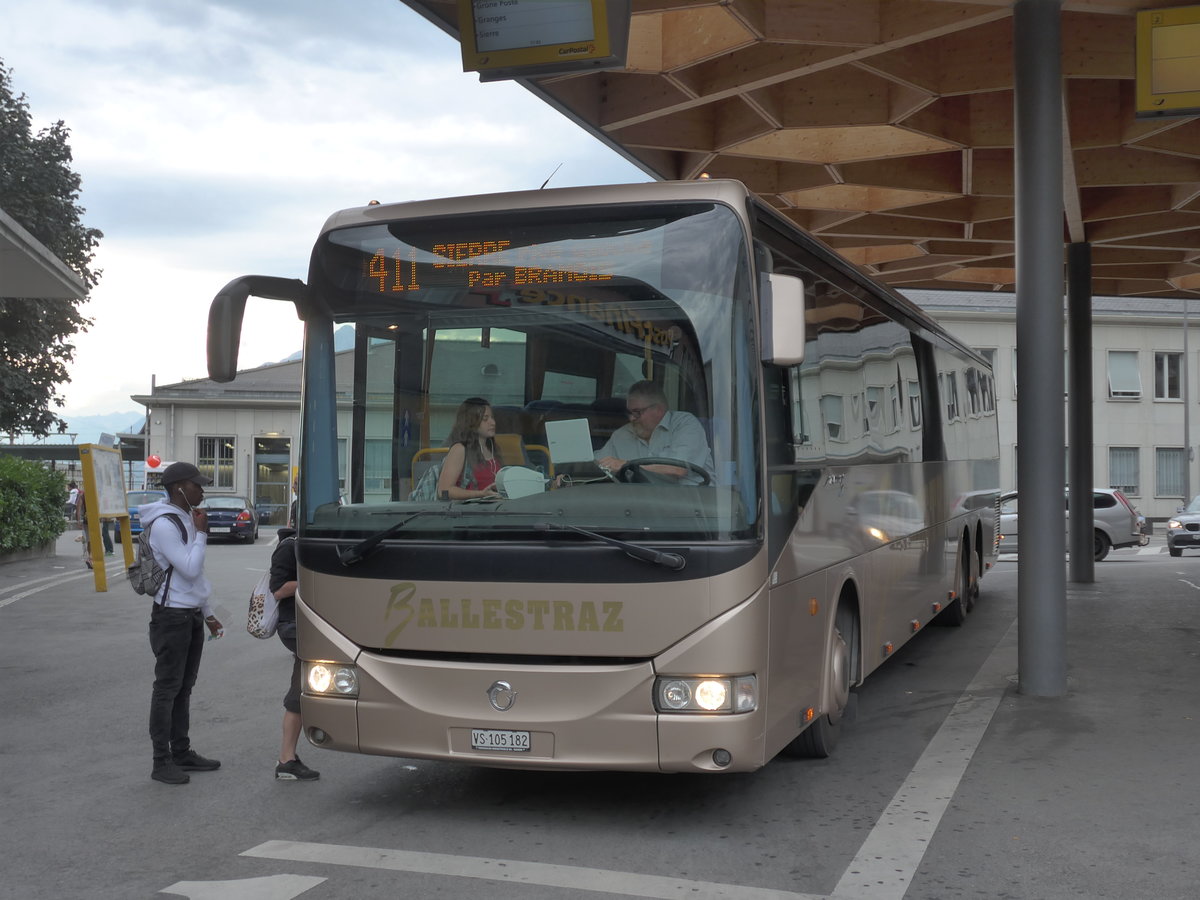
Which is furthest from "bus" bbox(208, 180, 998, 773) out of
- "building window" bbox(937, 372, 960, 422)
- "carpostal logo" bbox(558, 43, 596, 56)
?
"building window" bbox(937, 372, 960, 422)

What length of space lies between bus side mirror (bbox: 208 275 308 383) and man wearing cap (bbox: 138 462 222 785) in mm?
1187

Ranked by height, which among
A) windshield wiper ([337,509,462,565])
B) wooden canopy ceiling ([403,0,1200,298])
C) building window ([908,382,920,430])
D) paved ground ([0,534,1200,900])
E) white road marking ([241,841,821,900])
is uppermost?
wooden canopy ceiling ([403,0,1200,298])

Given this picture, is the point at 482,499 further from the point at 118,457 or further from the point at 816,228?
the point at 118,457

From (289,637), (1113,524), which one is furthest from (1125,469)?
(289,637)

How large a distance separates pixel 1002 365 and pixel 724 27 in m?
42.8

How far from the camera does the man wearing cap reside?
7.47 metres

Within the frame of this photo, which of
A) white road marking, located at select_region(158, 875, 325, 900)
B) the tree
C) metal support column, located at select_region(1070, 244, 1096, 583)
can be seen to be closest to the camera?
white road marking, located at select_region(158, 875, 325, 900)

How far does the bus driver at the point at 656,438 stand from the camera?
19.8ft

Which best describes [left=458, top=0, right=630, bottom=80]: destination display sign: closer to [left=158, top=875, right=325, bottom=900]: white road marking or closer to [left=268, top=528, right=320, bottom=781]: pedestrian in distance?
[left=268, top=528, right=320, bottom=781]: pedestrian in distance

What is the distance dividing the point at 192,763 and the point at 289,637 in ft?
3.04

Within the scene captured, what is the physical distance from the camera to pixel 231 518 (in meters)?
39.0

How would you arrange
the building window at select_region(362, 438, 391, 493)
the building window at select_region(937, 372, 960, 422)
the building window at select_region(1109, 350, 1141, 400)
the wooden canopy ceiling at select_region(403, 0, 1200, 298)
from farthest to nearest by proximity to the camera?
the building window at select_region(1109, 350, 1141, 400) → the building window at select_region(937, 372, 960, 422) → the wooden canopy ceiling at select_region(403, 0, 1200, 298) → the building window at select_region(362, 438, 391, 493)

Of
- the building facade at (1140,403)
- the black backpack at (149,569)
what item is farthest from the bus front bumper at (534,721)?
the building facade at (1140,403)

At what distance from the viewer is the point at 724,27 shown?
1076 cm
